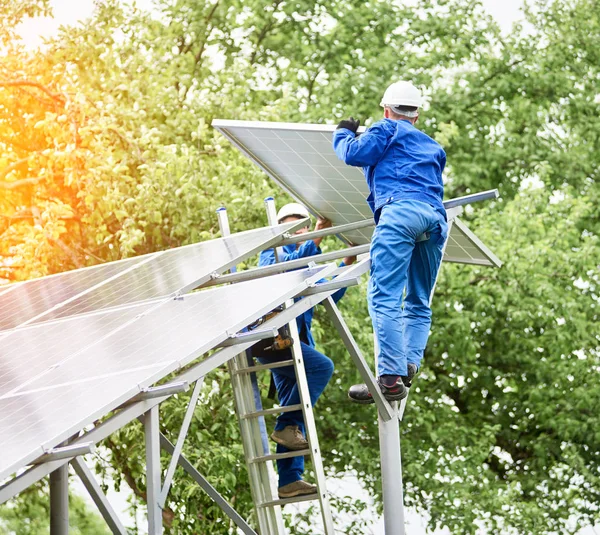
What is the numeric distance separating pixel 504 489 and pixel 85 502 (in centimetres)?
655

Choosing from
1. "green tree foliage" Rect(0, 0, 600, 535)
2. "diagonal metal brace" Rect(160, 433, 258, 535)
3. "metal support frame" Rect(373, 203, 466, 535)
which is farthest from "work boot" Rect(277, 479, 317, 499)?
"green tree foliage" Rect(0, 0, 600, 535)

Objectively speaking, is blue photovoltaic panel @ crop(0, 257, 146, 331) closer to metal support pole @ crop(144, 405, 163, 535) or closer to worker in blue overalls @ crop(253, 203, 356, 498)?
worker in blue overalls @ crop(253, 203, 356, 498)

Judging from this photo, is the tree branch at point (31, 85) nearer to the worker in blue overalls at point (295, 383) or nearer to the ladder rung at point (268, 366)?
the worker in blue overalls at point (295, 383)

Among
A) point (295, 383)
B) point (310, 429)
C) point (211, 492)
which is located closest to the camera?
point (310, 429)

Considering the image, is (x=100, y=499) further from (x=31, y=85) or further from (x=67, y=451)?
(x=31, y=85)

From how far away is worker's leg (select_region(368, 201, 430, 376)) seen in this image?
6676 millimetres

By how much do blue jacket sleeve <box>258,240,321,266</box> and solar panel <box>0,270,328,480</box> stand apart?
6.62 feet

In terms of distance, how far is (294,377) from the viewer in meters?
8.47

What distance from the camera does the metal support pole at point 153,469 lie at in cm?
555

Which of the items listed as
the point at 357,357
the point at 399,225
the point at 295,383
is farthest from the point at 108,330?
the point at 295,383

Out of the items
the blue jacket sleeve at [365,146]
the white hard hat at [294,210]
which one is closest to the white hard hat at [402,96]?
the blue jacket sleeve at [365,146]

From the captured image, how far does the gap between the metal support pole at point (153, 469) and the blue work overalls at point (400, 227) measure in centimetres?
161

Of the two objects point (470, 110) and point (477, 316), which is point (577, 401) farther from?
point (470, 110)

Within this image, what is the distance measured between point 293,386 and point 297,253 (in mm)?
1117
